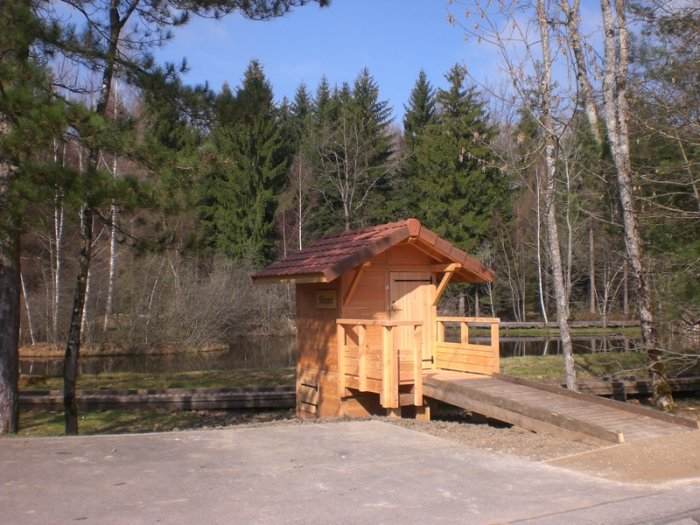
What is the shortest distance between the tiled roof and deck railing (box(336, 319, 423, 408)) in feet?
3.41

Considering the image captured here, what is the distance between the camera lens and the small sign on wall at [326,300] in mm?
13065

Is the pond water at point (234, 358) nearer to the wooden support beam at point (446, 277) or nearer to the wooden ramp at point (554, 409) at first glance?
the wooden support beam at point (446, 277)

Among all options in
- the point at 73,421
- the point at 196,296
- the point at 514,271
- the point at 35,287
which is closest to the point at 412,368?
the point at 73,421

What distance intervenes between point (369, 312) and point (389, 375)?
241cm

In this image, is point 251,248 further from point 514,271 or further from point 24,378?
point 24,378

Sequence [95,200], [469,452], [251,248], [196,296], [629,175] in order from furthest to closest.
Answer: [251,248], [196,296], [629,175], [95,200], [469,452]

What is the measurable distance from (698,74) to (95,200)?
963cm

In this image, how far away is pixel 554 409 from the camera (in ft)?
32.2

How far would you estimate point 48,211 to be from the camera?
32.2 feet

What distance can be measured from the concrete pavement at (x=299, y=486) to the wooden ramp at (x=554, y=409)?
5.73 ft

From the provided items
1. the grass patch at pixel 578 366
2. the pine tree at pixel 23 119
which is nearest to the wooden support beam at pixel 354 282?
the pine tree at pixel 23 119

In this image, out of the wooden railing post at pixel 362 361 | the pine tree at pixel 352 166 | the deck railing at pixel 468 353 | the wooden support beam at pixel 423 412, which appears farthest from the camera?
the pine tree at pixel 352 166

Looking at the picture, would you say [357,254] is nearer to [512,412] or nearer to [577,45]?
[512,412]

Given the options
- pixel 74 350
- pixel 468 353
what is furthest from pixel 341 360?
pixel 74 350
